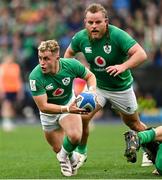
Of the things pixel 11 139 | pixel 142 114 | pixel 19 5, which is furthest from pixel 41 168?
pixel 19 5

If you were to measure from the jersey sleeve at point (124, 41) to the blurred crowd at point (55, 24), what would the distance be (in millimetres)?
12379

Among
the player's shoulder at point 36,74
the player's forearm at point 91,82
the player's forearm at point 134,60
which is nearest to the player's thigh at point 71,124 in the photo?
the player's forearm at point 91,82

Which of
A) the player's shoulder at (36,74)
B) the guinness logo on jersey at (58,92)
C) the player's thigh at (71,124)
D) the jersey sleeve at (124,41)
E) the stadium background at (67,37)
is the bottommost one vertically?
the stadium background at (67,37)

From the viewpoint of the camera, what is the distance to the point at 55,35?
2523cm

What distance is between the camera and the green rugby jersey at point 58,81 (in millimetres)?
10414

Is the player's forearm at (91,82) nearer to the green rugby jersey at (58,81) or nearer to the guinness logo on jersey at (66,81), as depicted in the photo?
the green rugby jersey at (58,81)

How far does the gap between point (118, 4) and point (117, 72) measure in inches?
630

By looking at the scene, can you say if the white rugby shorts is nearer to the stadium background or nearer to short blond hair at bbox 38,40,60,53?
short blond hair at bbox 38,40,60,53

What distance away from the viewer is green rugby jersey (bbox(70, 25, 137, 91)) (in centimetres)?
1126

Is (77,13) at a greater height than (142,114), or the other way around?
(77,13)

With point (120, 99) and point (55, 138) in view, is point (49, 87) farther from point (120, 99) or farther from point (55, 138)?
point (120, 99)

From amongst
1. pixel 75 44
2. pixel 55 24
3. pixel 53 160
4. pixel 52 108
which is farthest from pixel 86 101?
pixel 55 24

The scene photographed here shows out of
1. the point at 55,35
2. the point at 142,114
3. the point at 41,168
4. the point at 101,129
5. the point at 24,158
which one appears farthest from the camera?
the point at 55,35

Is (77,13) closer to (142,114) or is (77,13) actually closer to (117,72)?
(142,114)
